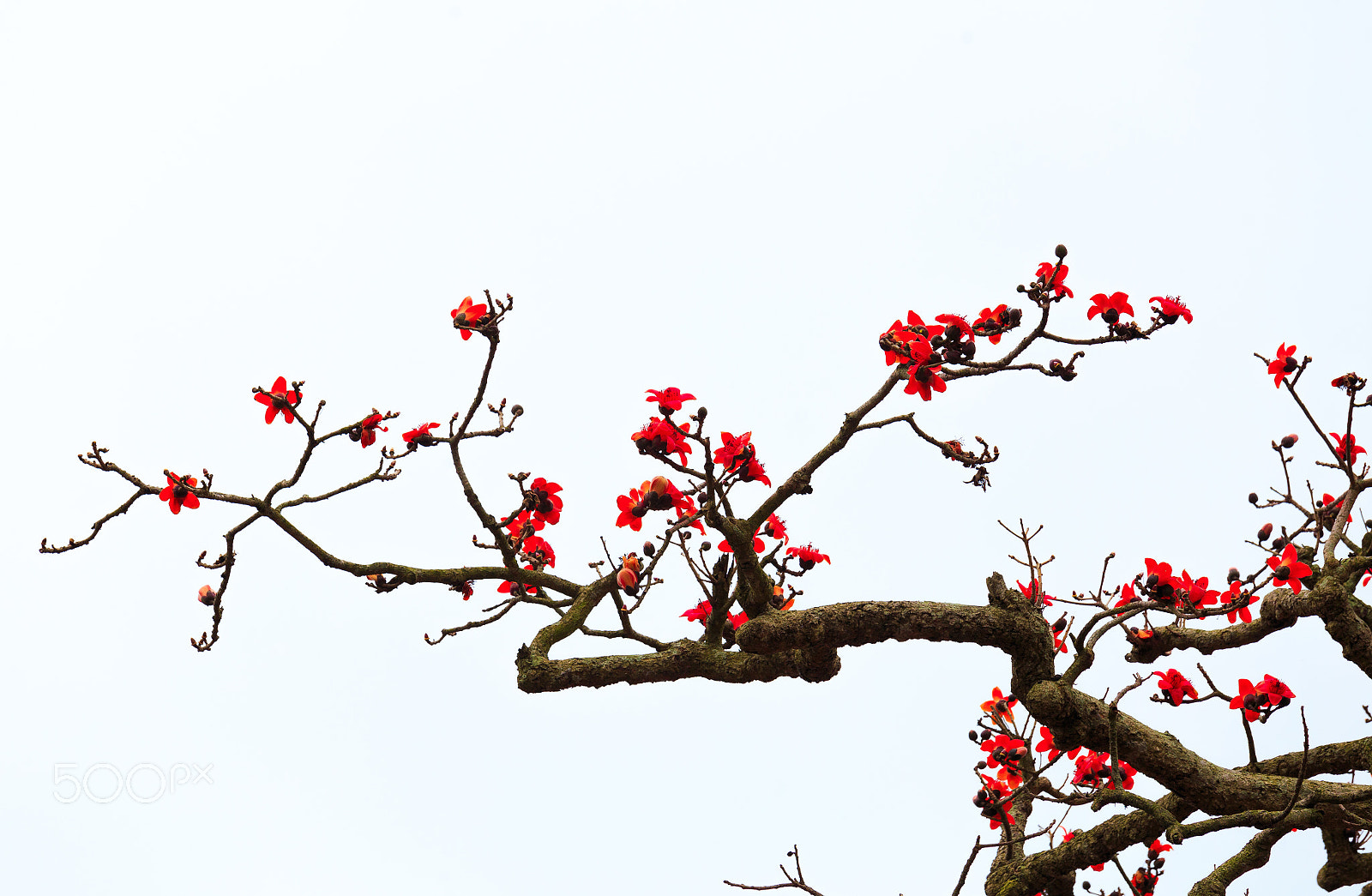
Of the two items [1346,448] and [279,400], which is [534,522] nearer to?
[279,400]

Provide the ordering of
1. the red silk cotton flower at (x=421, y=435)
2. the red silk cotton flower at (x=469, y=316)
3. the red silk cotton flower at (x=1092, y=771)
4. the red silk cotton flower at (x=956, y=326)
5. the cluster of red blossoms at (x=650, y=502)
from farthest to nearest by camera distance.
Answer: the red silk cotton flower at (x=1092, y=771), the red silk cotton flower at (x=421, y=435), the red silk cotton flower at (x=469, y=316), the cluster of red blossoms at (x=650, y=502), the red silk cotton flower at (x=956, y=326)

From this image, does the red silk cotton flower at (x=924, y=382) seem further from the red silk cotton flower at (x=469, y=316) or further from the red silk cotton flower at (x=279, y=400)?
the red silk cotton flower at (x=279, y=400)

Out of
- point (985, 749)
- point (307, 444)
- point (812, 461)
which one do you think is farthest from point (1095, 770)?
point (307, 444)

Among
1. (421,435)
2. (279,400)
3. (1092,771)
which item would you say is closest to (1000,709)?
(1092,771)

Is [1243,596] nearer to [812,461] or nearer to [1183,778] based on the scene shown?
[1183,778]

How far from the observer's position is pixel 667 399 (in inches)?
115

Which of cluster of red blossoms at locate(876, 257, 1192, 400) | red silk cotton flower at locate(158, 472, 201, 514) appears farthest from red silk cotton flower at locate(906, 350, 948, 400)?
red silk cotton flower at locate(158, 472, 201, 514)

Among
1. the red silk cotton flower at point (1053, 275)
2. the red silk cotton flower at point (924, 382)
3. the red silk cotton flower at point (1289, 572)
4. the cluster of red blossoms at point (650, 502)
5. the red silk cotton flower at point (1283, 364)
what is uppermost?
the red silk cotton flower at point (1283, 364)

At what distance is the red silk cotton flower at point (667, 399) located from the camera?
9.59ft

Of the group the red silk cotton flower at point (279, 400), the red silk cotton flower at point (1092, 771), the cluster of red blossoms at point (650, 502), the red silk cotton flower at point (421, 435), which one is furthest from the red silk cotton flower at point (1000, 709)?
the red silk cotton flower at point (279, 400)

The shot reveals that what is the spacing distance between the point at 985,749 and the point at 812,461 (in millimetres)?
1640

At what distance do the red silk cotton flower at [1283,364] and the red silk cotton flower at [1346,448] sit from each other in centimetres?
31

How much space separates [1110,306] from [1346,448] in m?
1.71

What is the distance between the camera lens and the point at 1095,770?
13.9ft
